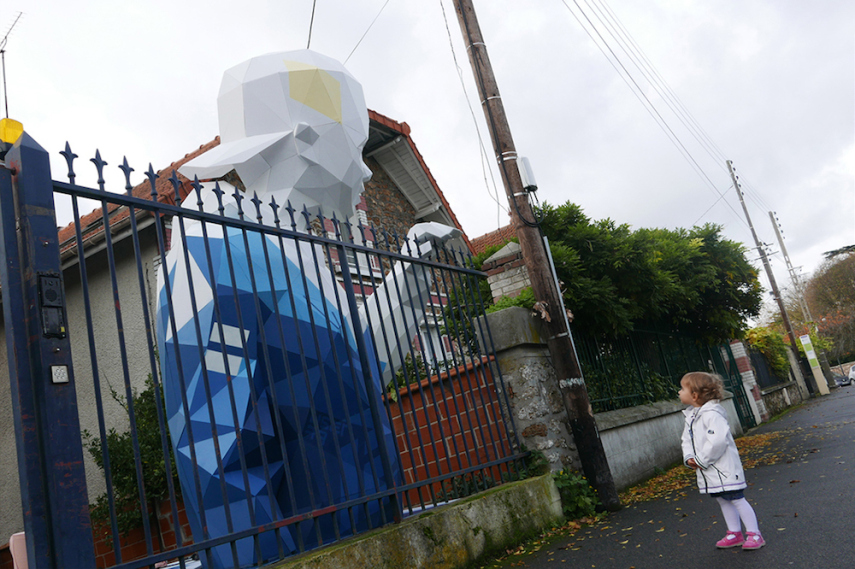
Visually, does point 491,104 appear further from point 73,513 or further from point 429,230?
point 73,513

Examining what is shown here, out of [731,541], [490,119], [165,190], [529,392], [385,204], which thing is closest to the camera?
[731,541]

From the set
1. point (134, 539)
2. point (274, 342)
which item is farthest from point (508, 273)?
point (134, 539)

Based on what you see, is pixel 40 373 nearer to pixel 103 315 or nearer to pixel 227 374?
pixel 227 374

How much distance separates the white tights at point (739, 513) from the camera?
3.62m

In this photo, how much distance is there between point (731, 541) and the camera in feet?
12.2

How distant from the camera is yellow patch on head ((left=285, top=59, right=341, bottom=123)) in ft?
13.6

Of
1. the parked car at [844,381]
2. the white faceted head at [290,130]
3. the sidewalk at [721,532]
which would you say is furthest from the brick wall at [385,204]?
the parked car at [844,381]

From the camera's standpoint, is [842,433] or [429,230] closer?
[429,230]

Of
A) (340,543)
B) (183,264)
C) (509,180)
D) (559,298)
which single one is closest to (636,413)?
(559,298)

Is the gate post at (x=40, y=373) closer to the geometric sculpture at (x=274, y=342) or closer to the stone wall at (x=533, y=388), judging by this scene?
the geometric sculpture at (x=274, y=342)

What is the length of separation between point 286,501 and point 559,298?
337cm

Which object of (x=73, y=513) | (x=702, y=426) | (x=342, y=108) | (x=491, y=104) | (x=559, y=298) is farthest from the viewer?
(x=491, y=104)

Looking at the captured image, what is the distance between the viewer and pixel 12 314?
2.40 metres

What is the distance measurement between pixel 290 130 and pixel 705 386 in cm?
302
